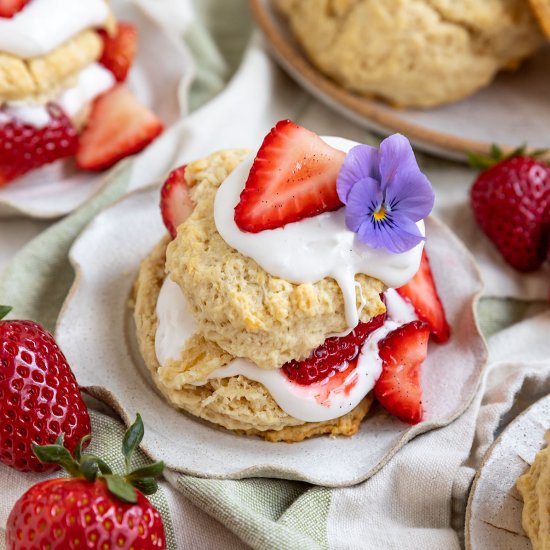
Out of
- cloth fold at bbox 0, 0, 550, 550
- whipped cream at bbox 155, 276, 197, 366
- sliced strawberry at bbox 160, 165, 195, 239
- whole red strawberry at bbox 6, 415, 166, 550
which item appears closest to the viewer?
whole red strawberry at bbox 6, 415, 166, 550

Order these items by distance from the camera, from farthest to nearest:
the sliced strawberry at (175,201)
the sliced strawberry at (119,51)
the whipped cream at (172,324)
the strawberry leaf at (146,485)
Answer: the sliced strawberry at (119,51)
the sliced strawberry at (175,201)
the whipped cream at (172,324)
the strawberry leaf at (146,485)

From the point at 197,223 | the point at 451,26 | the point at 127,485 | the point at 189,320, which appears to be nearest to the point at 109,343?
the point at 189,320

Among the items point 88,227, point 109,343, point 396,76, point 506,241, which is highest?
point 88,227

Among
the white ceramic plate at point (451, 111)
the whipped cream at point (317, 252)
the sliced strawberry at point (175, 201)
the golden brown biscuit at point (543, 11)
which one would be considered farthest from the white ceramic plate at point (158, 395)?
the golden brown biscuit at point (543, 11)

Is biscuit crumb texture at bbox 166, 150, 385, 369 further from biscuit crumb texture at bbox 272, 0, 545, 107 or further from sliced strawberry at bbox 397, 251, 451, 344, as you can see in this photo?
biscuit crumb texture at bbox 272, 0, 545, 107

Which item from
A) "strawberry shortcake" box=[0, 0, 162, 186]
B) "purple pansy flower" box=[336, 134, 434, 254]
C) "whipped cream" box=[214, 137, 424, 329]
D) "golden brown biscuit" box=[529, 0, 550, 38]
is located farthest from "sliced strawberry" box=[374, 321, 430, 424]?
"golden brown biscuit" box=[529, 0, 550, 38]

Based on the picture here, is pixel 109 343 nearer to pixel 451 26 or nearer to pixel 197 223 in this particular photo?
pixel 197 223

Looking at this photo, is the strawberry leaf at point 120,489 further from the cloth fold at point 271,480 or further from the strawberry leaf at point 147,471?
the cloth fold at point 271,480
